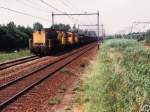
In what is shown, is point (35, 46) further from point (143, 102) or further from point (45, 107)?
point (143, 102)

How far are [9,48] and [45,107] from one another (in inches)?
1548

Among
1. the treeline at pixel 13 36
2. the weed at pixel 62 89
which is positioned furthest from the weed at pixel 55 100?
the treeline at pixel 13 36

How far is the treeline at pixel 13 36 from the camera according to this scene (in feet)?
164

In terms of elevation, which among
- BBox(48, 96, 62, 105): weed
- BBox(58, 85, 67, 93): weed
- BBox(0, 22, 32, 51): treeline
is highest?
BBox(0, 22, 32, 51): treeline

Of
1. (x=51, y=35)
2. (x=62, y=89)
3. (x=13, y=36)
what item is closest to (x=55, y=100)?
(x=62, y=89)

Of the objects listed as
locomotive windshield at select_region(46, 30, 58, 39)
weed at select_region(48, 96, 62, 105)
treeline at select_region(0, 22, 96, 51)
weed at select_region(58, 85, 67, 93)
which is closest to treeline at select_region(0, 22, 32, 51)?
treeline at select_region(0, 22, 96, 51)

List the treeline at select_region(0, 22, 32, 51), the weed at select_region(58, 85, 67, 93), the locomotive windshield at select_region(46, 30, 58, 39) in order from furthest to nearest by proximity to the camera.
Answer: the treeline at select_region(0, 22, 32, 51), the locomotive windshield at select_region(46, 30, 58, 39), the weed at select_region(58, 85, 67, 93)

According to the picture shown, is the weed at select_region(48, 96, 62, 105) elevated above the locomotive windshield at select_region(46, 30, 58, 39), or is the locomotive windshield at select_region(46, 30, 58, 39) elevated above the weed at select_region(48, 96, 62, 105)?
the locomotive windshield at select_region(46, 30, 58, 39)

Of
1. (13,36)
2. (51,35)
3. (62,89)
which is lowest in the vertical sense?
(62,89)

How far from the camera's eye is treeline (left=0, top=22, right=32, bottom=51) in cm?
4991

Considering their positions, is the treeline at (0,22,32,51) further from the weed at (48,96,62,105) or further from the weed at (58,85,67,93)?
the weed at (48,96,62,105)

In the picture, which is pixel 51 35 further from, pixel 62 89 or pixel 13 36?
pixel 62 89

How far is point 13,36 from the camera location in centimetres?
5281

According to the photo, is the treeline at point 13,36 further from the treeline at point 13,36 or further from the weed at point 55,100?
the weed at point 55,100
